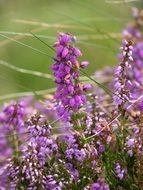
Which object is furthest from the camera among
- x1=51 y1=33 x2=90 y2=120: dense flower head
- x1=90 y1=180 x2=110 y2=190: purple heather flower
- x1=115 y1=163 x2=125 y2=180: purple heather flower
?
x1=115 y1=163 x2=125 y2=180: purple heather flower

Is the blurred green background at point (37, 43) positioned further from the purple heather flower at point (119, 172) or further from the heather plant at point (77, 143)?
the purple heather flower at point (119, 172)

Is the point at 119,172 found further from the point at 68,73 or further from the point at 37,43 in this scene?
the point at 37,43

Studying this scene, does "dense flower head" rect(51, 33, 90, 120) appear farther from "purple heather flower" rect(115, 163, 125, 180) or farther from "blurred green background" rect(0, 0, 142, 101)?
"blurred green background" rect(0, 0, 142, 101)

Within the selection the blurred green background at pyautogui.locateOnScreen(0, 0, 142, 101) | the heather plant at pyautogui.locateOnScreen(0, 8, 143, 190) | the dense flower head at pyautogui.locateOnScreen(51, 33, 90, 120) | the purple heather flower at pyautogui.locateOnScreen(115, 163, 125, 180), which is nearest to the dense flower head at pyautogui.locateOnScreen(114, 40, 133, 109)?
the heather plant at pyautogui.locateOnScreen(0, 8, 143, 190)

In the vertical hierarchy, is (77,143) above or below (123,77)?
below

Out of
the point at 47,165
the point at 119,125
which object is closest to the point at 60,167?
the point at 47,165

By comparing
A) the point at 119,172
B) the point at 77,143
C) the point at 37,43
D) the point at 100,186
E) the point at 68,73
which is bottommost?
the point at 100,186

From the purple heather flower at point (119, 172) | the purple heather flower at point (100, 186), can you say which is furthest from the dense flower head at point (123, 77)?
the purple heather flower at point (100, 186)

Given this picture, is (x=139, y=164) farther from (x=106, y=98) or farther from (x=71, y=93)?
(x=106, y=98)

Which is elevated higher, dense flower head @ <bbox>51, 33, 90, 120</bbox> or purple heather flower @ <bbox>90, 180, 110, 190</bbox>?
dense flower head @ <bbox>51, 33, 90, 120</bbox>

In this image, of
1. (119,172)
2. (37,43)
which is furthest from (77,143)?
(37,43)
